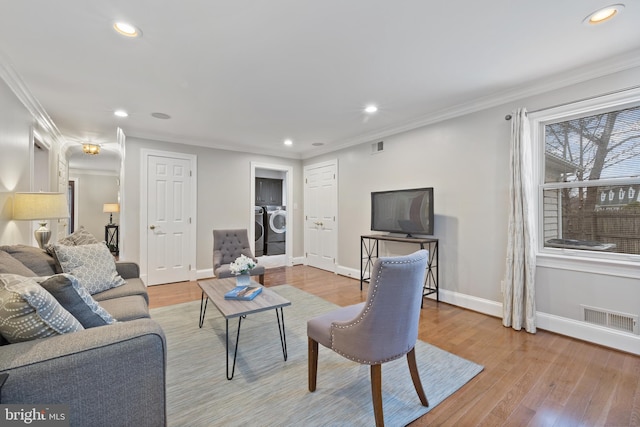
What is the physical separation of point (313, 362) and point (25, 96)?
3.74 metres

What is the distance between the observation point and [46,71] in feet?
8.06

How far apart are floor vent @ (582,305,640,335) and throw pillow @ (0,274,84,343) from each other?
148 inches

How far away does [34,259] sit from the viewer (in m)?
2.13

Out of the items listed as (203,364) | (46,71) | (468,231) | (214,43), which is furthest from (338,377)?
(46,71)

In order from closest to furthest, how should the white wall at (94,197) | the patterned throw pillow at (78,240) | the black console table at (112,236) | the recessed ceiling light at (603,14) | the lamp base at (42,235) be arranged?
the recessed ceiling light at (603,14) < the patterned throw pillow at (78,240) < the lamp base at (42,235) < the black console table at (112,236) < the white wall at (94,197)

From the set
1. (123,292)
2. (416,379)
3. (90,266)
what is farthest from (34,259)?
(416,379)

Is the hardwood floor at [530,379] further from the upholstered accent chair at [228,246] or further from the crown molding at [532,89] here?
the upholstered accent chair at [228,246]

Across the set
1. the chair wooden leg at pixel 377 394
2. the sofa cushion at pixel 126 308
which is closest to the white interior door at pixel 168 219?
the sofa cushion at pixel 126 308

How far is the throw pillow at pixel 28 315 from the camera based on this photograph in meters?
1.08

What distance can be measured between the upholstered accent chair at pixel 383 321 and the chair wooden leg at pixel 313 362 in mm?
185

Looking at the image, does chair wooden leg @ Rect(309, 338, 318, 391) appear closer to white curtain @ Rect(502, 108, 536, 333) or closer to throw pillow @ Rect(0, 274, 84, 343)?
throw pillow @ Rect(0, 274, 84, 343)

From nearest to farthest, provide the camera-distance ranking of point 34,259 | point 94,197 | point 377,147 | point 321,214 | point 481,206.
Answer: point 34,259, point 481,206, point 377,147, point 321,214, point 94,197

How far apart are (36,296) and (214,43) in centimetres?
188

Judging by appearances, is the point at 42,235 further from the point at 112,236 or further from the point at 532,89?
the point at 112,236
